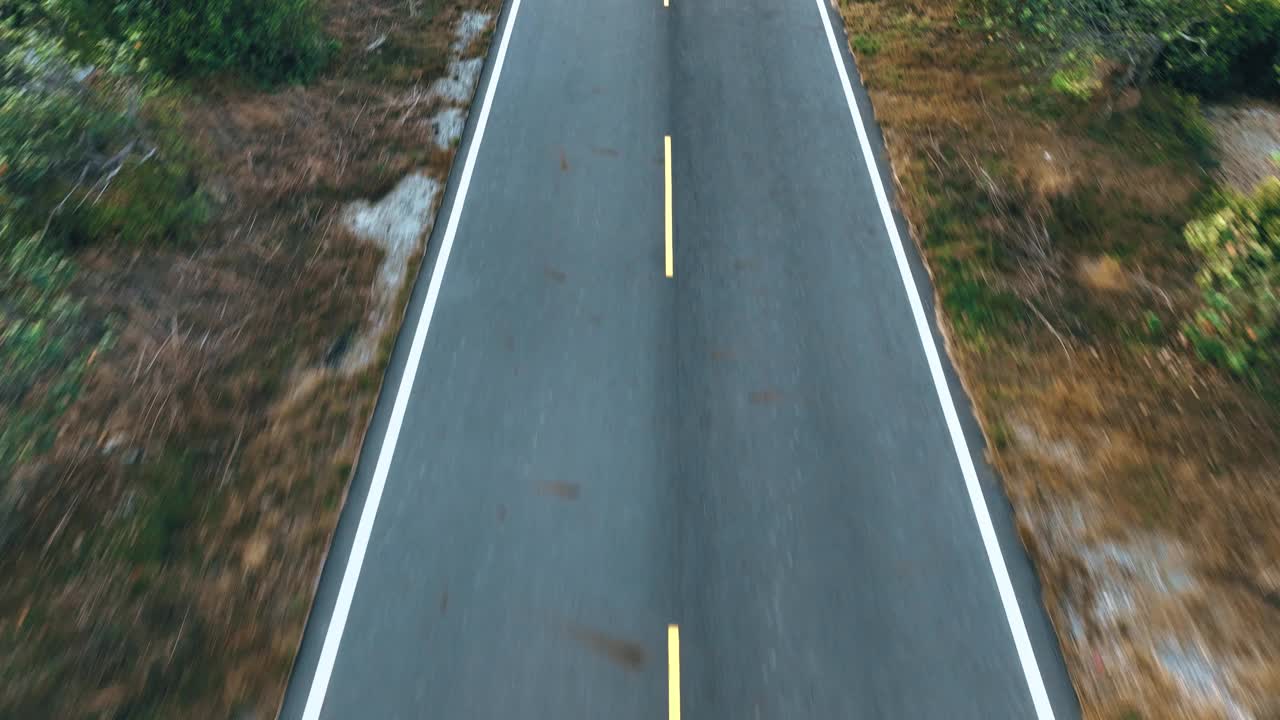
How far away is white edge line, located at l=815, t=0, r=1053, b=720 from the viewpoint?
7797 millimetres

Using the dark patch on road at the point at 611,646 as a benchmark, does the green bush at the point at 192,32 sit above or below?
above

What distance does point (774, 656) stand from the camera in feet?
25.9

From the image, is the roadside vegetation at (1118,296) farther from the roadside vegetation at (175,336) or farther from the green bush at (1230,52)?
the roadside vegetation at (175,336)

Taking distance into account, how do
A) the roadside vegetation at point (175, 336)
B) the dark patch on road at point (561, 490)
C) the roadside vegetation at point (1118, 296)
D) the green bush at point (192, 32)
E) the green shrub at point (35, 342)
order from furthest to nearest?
the green bush at point (192, 32)
the dark patch on road at point (561, 490)
the green shrub at point (35, 342)
the roadside vegetation at point (1118, 296)
the roadside vegetation at point (175, 336)

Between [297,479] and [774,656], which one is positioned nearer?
[774,656]

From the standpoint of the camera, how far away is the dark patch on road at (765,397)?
33.4 feet

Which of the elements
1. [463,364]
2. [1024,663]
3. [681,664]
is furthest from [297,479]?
[1024,663]

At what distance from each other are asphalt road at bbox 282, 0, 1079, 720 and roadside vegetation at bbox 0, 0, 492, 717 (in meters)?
0.87

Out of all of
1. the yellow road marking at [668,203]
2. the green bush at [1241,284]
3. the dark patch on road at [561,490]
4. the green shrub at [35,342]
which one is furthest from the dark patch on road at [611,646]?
the green bush at [1241,284]

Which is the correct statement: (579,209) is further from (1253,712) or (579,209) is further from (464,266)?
(1253,712)

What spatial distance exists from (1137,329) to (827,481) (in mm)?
5119

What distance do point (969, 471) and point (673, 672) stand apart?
14.1ft

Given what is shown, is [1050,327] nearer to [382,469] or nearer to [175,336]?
[382,469]

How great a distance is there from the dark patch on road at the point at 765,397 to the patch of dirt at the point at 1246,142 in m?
8.66
